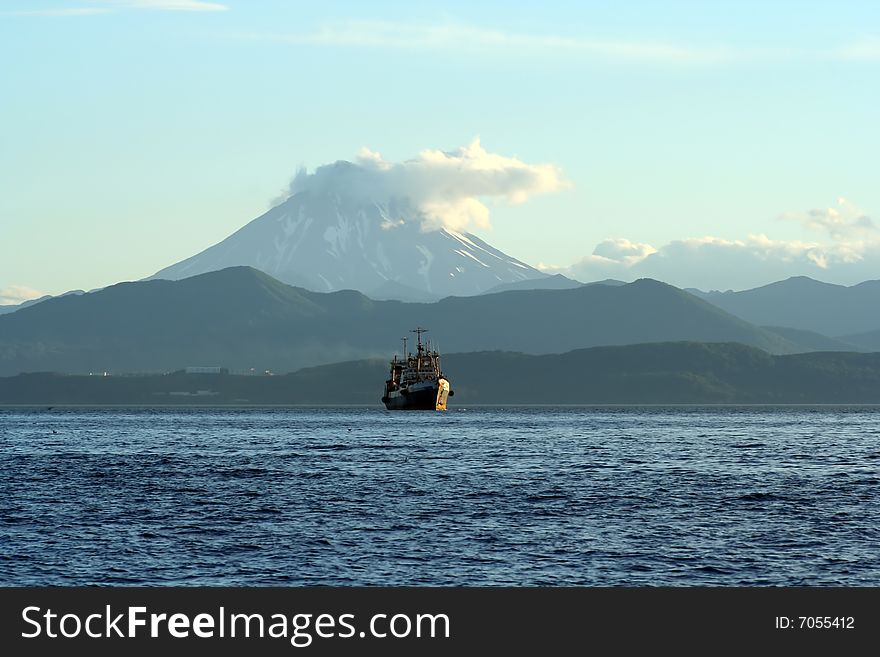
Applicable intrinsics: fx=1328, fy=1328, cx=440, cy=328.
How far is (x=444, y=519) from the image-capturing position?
68.9 metres

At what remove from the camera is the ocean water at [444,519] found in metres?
52.9

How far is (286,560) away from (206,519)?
1576cm

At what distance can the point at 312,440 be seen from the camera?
548 feet

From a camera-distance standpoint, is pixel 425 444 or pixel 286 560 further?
pixel 425 444

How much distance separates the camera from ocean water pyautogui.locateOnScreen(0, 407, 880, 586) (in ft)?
174

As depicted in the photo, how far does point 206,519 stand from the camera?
231ft
